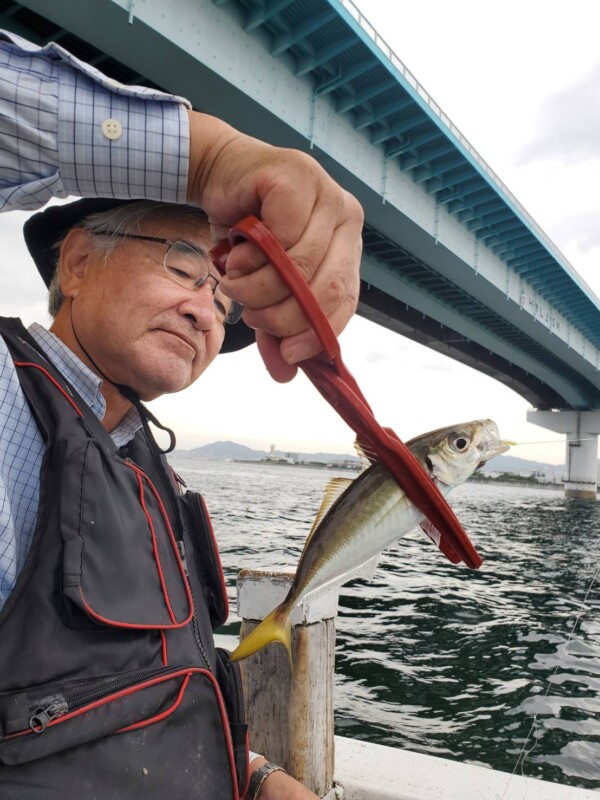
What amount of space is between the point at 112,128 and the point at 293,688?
11.7ft

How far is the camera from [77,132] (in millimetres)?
1286

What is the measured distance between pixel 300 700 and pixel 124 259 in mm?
3035

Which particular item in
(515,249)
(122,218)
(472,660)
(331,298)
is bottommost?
(472,660)

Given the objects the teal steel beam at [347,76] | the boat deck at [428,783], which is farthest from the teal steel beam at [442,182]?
the boat deck at [428,783]

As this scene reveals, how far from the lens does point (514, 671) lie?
780cm

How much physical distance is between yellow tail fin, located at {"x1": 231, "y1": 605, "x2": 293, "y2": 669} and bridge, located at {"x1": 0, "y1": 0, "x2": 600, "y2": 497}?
12796 millimetres

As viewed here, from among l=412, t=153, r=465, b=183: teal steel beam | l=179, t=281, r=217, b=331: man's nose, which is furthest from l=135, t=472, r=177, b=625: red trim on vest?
l=412, t=153, r=465, b=183: teal steel beam

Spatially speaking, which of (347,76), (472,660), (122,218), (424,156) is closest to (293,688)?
(122,218)

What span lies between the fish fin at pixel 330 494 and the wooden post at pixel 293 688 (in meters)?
2.12

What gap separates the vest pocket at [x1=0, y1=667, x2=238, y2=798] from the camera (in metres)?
1.38

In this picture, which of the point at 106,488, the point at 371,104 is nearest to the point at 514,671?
the point at 106,488

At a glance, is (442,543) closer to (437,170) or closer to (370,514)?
(370,514)

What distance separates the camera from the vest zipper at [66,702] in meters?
1.39

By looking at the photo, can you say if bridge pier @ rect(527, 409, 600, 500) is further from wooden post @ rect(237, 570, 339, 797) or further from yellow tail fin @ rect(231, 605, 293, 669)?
yellow tail fin @ rect(231, 605, 293, 669)
